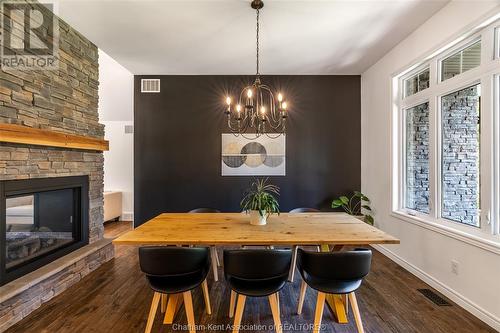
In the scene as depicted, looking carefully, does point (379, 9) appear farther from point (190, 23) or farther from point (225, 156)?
point (225, 156)

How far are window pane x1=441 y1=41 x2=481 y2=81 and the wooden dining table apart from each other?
1.84 m

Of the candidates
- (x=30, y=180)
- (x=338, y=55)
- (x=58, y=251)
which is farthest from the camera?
(x=338, y=55)

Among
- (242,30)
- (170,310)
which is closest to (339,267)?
(170,310)

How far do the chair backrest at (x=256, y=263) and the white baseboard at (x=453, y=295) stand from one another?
6.14ft

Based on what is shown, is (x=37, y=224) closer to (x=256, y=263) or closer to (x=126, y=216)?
(x=256, y=263)

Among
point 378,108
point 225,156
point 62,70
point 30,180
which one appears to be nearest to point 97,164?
point 30,180

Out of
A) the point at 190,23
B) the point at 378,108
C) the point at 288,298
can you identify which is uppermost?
the point at 190,23

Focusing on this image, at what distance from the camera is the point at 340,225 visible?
229 centimetres

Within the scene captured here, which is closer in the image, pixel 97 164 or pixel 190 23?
pixel 190 23

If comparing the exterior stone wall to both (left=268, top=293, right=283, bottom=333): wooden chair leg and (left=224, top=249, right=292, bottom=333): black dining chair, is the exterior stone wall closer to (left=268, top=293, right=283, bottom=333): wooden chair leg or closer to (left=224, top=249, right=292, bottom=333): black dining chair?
(left=224, top=249, right=292, bottom=333): black dining chair

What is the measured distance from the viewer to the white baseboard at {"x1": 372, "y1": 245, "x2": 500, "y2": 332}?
6.50 feet

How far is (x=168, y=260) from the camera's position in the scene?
1.62 metres

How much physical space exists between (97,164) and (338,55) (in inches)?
146

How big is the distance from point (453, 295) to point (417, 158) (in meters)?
1.60
